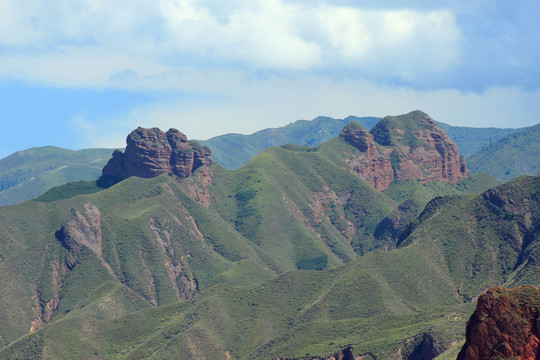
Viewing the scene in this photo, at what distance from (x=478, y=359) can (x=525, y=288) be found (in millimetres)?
11896

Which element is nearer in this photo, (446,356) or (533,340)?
(533,340)

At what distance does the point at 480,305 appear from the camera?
115 meters

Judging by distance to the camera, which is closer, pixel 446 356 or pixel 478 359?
pixel 478 359

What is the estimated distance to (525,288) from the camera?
11825 centimetres

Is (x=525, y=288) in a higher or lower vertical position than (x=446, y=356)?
higher

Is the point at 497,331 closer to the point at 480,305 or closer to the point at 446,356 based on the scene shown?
the point at 480,305

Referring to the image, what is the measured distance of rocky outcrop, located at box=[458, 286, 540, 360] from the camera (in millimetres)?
111062

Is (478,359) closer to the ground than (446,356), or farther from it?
farther from it

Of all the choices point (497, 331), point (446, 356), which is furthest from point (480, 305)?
point (446, 356)

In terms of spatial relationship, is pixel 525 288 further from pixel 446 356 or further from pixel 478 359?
pixel 446 356

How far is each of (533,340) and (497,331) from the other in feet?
13.7

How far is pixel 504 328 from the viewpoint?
11238cm

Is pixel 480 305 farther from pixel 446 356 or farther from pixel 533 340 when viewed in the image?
pixel 446 356

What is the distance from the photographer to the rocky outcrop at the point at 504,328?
111 meters
